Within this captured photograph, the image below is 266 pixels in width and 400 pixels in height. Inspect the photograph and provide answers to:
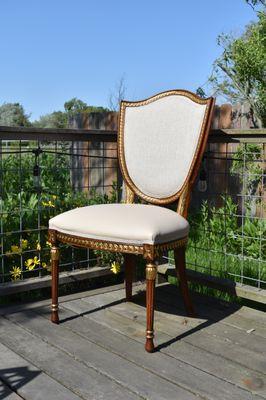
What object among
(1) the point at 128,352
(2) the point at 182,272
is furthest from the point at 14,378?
(2) the point at 182,272

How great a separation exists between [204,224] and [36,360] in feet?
6.28

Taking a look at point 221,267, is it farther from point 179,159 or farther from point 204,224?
point 179,159

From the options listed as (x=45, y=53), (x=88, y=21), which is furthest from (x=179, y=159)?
(x=45, y=53)

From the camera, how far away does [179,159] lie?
8.07 ft

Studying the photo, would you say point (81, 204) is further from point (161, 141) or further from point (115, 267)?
point (161, 141)

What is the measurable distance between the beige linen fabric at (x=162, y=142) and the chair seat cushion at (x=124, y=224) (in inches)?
9.5

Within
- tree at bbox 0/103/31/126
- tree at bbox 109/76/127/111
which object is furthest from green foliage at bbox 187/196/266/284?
tree at bbox 0/103/31/126

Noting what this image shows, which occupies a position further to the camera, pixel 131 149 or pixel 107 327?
pixel 131 149

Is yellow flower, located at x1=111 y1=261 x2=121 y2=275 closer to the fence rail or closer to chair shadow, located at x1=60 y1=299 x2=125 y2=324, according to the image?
the fence rail

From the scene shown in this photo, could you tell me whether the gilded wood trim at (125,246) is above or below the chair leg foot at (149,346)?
above

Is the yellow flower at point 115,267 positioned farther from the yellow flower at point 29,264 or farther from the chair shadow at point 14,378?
the chair shadow at point 14,378

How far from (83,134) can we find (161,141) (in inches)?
19.7

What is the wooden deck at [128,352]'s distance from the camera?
1.73 m

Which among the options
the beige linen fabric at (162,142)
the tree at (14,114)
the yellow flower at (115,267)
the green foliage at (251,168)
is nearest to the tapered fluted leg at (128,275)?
the yellow flower at (115,267)
